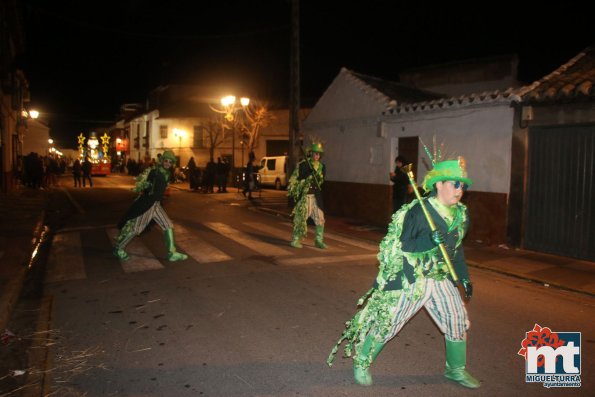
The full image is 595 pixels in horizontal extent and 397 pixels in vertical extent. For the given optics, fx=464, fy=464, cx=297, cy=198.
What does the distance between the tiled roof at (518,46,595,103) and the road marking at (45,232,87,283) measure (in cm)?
888

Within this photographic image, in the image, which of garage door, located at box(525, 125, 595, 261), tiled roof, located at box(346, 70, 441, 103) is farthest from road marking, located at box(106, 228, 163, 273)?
tiled roof, located at box(346, 70, 441, 103)

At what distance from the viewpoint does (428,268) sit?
11.6 feet

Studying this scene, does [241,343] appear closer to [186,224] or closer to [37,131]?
[186,224]

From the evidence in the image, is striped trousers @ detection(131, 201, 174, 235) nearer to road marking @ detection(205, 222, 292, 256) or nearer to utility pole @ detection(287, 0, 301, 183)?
road marking @ detection(205, 222, 292, 256)

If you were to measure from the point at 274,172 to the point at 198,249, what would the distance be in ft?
61.5

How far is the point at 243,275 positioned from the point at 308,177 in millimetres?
2627

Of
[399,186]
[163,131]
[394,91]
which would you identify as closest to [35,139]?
[163,131]

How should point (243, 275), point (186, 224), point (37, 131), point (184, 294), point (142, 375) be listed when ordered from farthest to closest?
point (37, 131), point (186, 224), point (243, 275), point (184, 294), point (142, 375)

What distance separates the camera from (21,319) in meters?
5.32

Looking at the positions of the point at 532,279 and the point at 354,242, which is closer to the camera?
the point at 532,279

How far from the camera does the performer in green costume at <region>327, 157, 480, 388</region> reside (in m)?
3.50

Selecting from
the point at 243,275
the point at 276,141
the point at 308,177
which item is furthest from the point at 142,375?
the point at 276,141

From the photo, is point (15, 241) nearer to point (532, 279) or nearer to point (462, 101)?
point (532, 279)

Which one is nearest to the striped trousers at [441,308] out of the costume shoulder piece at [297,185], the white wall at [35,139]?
the costume shoulder piece at [297,185]
